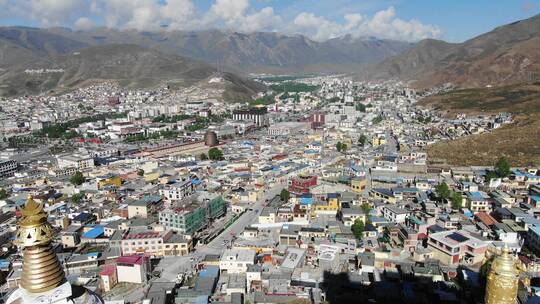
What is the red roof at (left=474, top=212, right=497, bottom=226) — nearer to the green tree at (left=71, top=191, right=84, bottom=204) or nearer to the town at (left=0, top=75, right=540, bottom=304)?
the town at (left=0, top=75, right=540, bottom=304)

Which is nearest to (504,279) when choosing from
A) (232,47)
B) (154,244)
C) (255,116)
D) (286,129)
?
(154,244)

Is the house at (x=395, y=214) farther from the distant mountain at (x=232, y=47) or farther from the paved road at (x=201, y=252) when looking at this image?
the distant mountain at (x=232, y=47)

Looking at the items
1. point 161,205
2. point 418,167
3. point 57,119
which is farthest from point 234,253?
point 57,119

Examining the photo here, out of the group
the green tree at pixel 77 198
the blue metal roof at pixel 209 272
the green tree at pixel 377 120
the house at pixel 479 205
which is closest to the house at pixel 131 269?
the blue metal roof at pixel 209 272

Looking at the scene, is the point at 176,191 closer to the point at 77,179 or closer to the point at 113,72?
the point at 77,179

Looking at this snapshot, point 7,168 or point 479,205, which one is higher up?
point 7,168
